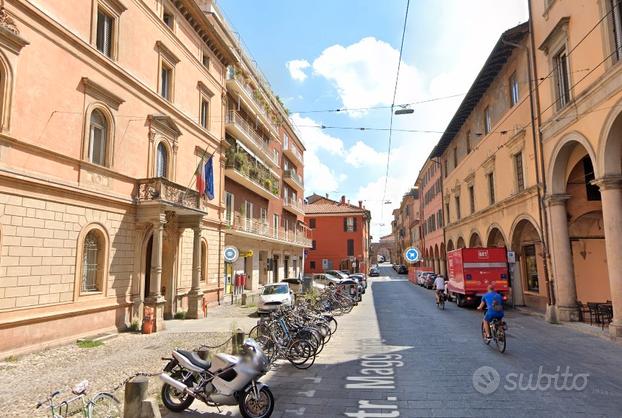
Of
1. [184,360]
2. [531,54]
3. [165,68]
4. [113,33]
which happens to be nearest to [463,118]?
[531,54]

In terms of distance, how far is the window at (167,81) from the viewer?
676 inches

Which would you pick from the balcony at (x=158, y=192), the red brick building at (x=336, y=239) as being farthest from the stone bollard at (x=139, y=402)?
the red brick building at (x=336, y=239)

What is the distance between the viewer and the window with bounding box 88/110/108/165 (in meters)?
12.8

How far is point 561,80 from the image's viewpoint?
15383 millimetres

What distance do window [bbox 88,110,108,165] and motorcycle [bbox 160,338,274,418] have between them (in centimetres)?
913

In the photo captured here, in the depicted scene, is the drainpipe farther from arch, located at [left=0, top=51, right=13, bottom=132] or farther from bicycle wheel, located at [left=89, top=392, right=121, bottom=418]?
arch, located at [left=0, top=51, right=13, bottom=132]

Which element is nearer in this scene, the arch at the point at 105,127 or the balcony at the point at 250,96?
the arch at the point at 105,127

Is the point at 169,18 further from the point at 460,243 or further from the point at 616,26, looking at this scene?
the point at 460,243

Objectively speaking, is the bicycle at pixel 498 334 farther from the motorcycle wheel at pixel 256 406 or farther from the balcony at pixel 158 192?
the balcony at pixel 158 192

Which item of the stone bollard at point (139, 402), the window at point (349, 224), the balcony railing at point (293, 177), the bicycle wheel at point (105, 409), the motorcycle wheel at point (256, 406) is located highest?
the balcony railing at point (293, 177)

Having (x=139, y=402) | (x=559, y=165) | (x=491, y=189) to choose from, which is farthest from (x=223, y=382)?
(x=491, y=189)

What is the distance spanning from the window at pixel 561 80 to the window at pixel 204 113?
51.2ft

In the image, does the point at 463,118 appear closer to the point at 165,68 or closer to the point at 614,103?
the point at 614,103

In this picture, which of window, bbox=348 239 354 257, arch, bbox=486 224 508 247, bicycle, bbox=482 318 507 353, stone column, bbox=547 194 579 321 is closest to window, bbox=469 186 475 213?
arch, bbox=486 224 508 247
